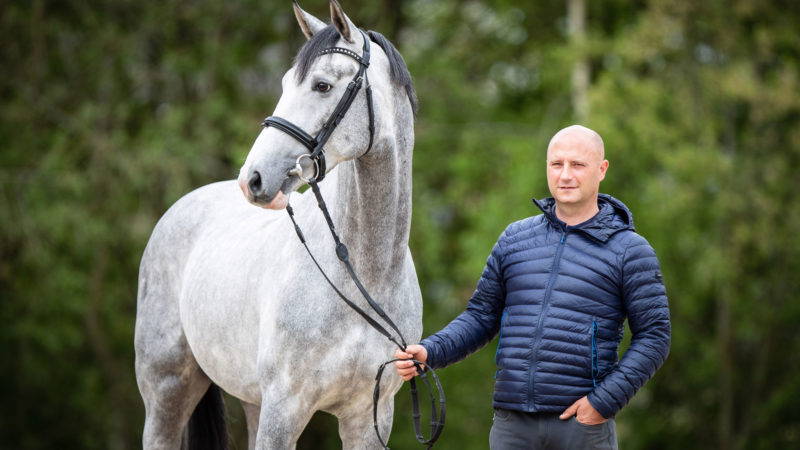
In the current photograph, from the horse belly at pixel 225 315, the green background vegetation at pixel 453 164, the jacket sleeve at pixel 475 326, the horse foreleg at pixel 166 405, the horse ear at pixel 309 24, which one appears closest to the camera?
the jacket sleeve at pixel 475 326

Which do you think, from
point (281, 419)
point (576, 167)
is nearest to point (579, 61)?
point (576, 167)

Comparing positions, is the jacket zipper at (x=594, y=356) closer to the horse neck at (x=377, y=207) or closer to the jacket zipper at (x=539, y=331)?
the jacket zipper at (x=539, y=331)

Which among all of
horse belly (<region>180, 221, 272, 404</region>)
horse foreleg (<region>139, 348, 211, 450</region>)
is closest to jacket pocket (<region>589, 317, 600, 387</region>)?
horse belly (<region>180, 221, 272, 404</region>)

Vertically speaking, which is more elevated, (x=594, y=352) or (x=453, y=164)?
(x=453, y=164)

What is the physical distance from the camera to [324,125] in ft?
9.14

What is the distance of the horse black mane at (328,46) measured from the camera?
9.27 feet

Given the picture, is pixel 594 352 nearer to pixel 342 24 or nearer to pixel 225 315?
pixel 342 24

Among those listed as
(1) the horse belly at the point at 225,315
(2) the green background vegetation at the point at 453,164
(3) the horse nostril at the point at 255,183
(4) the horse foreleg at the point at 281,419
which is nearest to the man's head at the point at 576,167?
(3) the horse nostril at the point at 255,183

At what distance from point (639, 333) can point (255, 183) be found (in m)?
1.30

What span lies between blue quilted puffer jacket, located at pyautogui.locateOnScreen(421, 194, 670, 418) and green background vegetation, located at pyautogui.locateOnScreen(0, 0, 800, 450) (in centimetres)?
804

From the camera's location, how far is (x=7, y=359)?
1213cm

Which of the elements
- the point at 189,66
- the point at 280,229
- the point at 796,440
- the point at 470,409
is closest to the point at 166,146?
the point at 189,66

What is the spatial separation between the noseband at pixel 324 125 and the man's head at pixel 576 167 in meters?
0.63

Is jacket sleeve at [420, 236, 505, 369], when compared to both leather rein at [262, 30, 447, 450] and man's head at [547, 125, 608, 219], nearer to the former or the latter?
leather rein at [262, 30, 447, 450]
